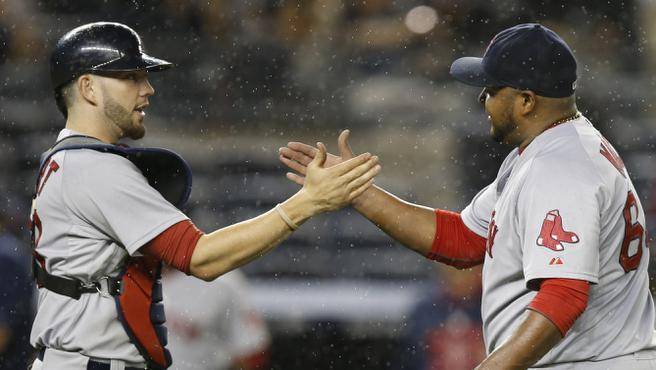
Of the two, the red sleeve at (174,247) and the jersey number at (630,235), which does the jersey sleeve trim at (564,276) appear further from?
the red sleeve at (174,247)

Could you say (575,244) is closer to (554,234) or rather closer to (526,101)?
(554,234)

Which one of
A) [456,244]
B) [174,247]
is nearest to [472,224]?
[456,244]

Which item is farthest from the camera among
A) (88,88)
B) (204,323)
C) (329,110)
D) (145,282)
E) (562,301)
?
(329,110)

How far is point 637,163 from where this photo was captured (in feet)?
26.7

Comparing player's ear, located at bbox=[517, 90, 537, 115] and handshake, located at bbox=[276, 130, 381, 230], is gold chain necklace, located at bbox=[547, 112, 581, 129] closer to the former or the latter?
player's ear, located at bbox=[517, 90, 537, 115]

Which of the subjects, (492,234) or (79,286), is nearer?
(79,286)

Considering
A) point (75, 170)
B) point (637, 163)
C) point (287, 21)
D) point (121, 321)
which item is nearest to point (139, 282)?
point (121, 321)

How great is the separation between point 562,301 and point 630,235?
41 cm

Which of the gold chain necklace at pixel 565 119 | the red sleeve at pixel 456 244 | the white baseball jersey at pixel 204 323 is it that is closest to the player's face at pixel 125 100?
the red sleeve at pixel 456 244

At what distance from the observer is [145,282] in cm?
318

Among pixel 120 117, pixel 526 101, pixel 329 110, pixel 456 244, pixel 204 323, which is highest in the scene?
pixel 526 101

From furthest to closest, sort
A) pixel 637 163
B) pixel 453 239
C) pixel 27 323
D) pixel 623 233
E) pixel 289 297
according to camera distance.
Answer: pixel 637 163
pixel 289 297
pixel 27 323
pixel 453 239
pixel 623 233

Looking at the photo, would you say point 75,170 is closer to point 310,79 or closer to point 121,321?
point 121,321

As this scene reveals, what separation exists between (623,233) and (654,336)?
339 mm
